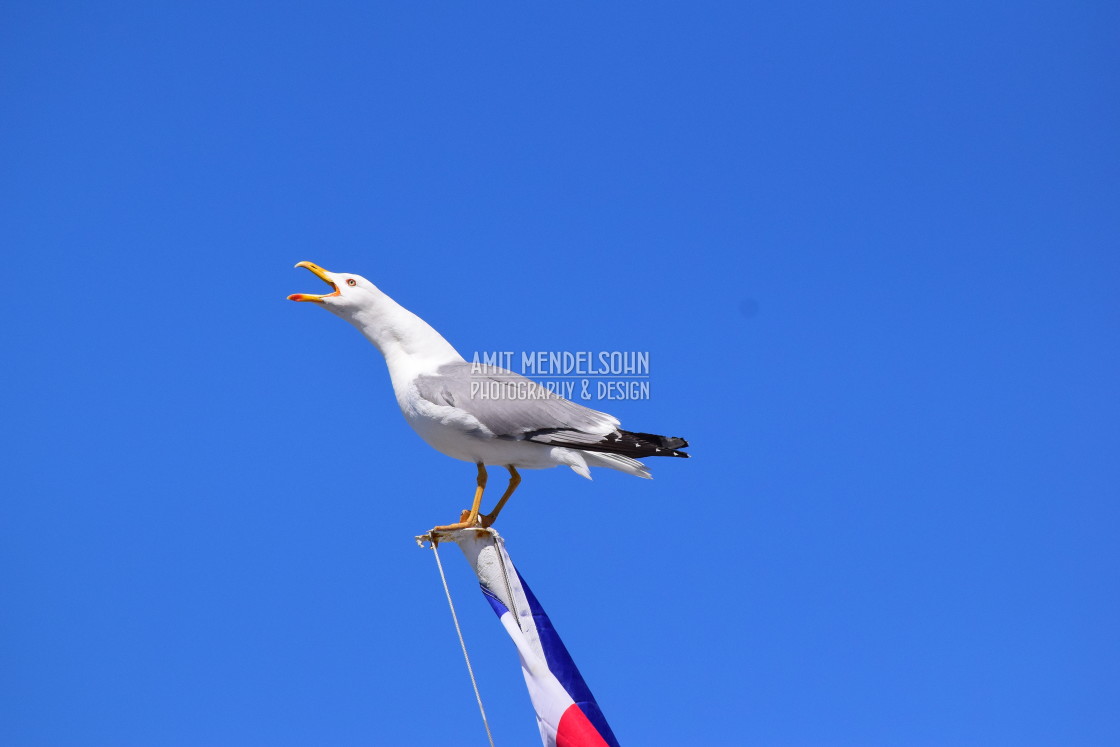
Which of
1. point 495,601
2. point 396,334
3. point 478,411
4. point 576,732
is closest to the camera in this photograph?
point 576,732

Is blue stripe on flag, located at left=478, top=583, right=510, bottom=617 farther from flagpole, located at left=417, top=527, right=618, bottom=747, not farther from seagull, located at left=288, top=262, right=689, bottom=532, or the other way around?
seagull, located at left=288, top=262, right=689, bottom=532

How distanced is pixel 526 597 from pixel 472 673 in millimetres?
529

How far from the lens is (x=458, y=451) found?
20.8 ft

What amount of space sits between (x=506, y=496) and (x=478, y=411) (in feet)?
2.08

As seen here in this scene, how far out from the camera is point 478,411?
242 inches

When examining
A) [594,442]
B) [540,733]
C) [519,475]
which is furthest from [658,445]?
[540,733]

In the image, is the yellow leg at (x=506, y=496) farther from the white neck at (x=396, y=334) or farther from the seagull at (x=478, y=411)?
the white neck at (x=396, y=334)

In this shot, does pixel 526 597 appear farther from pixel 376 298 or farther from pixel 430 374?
pixel 376 298


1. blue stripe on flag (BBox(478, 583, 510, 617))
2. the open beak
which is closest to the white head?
the open beak

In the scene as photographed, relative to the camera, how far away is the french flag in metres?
6.05

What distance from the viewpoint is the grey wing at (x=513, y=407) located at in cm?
617

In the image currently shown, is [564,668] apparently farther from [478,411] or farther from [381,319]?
[381,319]

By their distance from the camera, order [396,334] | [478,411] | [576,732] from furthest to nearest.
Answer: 1. [396,334]
2. [478,411]
3. [576,732]

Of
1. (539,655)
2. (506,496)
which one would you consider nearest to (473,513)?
(506,496)
